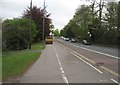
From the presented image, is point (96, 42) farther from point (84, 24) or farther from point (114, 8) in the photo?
point (84, 24)

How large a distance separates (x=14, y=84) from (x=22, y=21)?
52546mm

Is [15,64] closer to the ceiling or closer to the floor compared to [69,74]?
closer to the floor

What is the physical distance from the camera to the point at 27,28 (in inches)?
2480

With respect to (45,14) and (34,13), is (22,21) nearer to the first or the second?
(34,13)

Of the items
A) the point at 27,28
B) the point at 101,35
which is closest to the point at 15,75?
the point at 27,28

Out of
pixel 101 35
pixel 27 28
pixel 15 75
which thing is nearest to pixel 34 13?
pixel 101 35

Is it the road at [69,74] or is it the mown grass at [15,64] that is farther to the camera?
the mown grass at [15,64]

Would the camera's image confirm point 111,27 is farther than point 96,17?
No

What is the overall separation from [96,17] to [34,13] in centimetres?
1927

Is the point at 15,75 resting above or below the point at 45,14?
below

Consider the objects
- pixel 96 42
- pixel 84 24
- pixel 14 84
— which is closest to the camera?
pixel 14 84

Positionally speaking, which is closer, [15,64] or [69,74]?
[69,74]

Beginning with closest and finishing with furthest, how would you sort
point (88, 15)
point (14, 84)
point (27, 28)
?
1. point (14, 84)
2. point (27, 28)
3. point (88, 15)

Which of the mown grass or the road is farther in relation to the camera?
the mown grass
